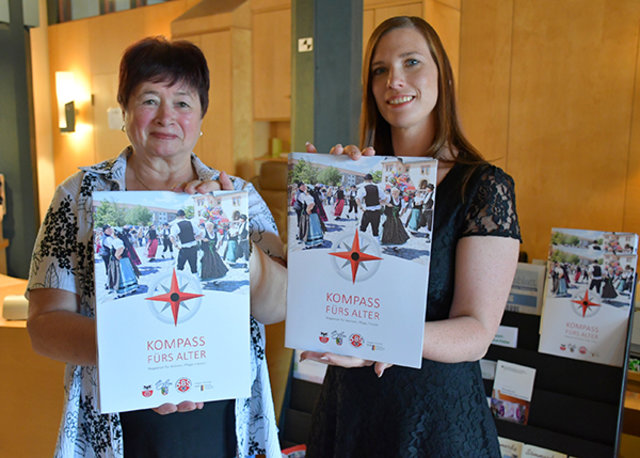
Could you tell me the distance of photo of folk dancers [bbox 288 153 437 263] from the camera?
3.30 ft

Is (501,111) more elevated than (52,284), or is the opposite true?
(501,111)

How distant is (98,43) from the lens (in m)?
7.48

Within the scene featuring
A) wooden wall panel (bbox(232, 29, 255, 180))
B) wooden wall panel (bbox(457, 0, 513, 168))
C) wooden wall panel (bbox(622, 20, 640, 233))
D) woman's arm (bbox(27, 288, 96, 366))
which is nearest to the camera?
woman's arm (bbox(27, 288, 96, 366))

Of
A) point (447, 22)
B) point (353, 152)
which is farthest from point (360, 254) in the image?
point (447, 22)

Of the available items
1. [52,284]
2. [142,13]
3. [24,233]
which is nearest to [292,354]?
[52,284]

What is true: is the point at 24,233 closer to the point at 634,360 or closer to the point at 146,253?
the point at 146,253

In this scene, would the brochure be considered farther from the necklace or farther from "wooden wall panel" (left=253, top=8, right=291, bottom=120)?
"wooden wall panel" (left=253, top=8, right=291, bottom=120)

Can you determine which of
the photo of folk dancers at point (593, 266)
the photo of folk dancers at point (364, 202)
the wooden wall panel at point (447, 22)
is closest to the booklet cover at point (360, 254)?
the photo of folk dancers at point (364, 202)

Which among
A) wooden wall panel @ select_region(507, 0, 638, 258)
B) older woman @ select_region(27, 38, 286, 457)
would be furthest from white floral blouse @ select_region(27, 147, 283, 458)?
wooden wall panel @ select_region(507, 0, 638, 258)

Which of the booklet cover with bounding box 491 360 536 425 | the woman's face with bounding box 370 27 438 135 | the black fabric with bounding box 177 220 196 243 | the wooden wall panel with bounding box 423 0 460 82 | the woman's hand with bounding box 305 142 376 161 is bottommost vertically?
the booklet cover with bounding box 491 360 536 425

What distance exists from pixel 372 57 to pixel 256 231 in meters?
0.47

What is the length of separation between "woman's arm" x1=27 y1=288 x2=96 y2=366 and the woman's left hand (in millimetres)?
336

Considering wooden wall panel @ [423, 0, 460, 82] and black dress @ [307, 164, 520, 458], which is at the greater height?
wooden wall panel @ [423, 0, 460, 82]

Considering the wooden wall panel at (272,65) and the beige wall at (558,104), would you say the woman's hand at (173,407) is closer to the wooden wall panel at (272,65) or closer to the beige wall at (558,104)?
the beige wall at (558,104)
